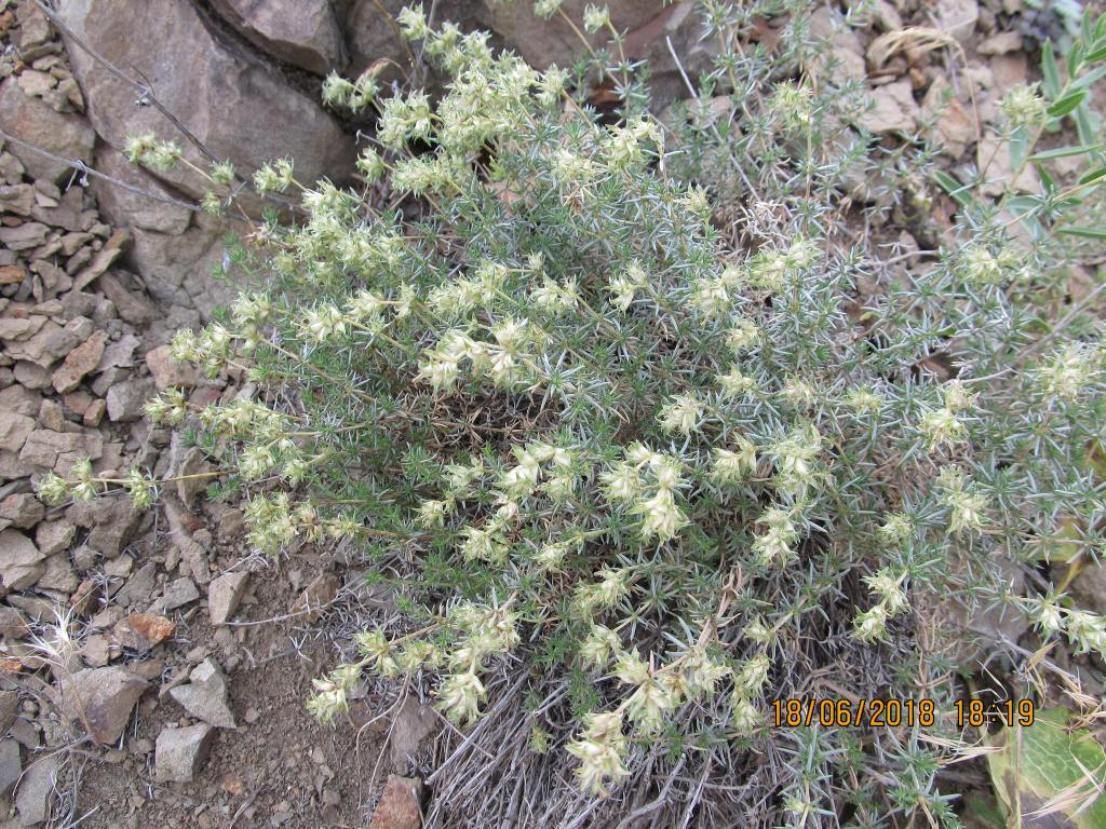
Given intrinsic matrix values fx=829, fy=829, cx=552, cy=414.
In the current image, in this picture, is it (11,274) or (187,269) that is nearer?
(11,274)

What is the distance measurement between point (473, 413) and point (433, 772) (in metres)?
1.41

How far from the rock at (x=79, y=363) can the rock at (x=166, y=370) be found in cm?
22

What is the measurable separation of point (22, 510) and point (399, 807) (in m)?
2.01

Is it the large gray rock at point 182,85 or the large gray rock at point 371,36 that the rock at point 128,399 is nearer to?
the large gray rock at point 182,85

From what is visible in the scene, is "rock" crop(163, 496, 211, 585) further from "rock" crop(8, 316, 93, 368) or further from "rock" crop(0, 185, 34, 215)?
"rock" crop(0, 185, 34, 215)

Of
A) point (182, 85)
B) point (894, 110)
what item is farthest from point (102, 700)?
point (894, 110)

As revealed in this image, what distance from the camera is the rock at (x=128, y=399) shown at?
3.79 metres

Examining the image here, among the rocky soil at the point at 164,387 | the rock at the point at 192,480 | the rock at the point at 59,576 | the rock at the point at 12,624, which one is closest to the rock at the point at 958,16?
the rocky soil at the point at 164,387

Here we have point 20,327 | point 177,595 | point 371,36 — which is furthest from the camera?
point 371,36

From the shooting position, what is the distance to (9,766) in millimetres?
3191

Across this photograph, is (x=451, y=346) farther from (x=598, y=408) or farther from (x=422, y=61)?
(x=422, y=61)

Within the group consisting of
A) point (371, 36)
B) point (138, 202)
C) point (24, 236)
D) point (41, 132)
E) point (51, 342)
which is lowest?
point (51, 342)

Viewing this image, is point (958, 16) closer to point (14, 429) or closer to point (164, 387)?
point (164, 387)
